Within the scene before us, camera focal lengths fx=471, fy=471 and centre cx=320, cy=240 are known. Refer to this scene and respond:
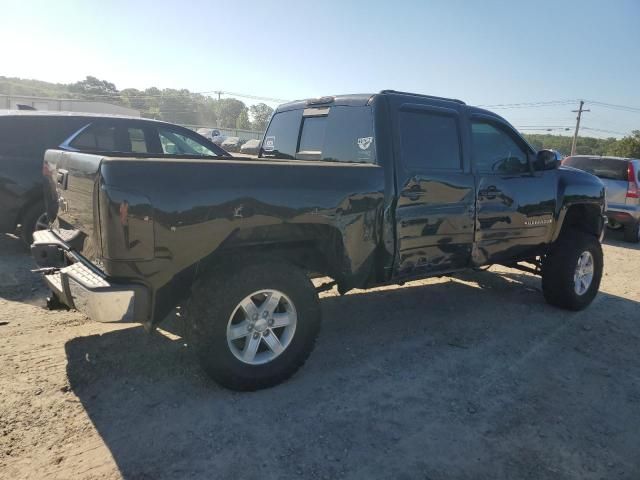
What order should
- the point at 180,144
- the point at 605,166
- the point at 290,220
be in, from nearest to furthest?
the point at 290,220 → the point at 180,144 → the point at 605,166

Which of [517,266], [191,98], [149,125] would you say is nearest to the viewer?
[517,266]

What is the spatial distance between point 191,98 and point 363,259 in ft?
364

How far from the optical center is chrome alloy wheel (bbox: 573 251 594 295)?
17.0 feet

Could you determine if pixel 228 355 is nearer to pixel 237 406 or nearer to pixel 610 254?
pixel 237 406

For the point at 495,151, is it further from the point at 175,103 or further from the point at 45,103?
the point at 175,103

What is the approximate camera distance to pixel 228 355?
3008 millimetres

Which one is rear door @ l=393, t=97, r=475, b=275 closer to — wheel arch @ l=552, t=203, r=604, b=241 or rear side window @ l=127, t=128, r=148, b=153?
wheel arch @ l=552, t=203, r=604, b=241

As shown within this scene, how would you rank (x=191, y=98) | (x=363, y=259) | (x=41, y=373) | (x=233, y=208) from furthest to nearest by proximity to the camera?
(x=191, y=98), (x=363, y=259), (x=41, y=373), (x=233, y=208)

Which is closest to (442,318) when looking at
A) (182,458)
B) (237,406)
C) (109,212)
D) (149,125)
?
(237,406)

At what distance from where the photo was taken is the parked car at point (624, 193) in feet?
32.7

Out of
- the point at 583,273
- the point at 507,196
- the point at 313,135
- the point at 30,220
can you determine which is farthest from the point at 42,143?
the point at 583,273

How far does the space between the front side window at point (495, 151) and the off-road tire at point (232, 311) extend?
2.23 metres

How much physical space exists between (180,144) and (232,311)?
4.44 metres

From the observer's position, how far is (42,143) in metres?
5.94
